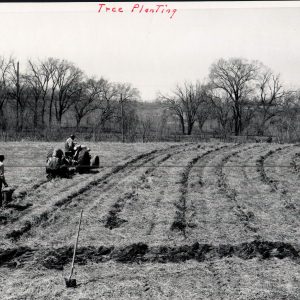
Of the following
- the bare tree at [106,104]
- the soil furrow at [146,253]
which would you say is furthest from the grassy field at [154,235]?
the bare tree at [106,104]

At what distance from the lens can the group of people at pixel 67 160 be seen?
17094mm

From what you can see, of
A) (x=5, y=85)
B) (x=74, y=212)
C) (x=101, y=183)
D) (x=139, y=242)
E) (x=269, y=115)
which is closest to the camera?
(x=139, y=242)

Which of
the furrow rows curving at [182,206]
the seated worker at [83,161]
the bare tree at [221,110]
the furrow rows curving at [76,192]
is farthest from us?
the bare tree at [221,110]

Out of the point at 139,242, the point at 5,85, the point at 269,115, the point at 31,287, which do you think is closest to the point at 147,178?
the point at 139,242

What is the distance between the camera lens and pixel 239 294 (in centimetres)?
741

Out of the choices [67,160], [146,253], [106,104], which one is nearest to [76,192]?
[67,160]

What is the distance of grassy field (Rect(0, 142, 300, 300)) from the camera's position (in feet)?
25.4

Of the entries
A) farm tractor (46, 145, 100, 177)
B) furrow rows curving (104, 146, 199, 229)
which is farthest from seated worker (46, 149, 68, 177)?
furrow rows curving (104, 146, 199, 229)

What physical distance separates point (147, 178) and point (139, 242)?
7.80 metres

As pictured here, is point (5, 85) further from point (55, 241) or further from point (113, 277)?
point (113, 277)

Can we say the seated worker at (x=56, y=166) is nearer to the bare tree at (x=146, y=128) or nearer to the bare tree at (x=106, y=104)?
the bare tree at (x=146, y=128)

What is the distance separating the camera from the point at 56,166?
1702 cm

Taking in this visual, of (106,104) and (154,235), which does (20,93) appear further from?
(154,235)

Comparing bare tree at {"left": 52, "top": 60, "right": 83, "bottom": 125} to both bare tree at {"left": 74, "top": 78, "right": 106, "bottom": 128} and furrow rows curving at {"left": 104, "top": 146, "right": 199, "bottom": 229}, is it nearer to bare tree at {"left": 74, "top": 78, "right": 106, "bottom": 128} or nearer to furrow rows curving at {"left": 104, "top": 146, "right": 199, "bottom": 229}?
bare tree at {"left": 74, "top": 78, "right": 106, "bottom": 128}
